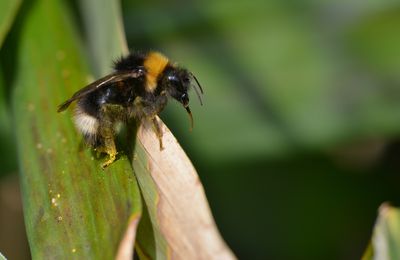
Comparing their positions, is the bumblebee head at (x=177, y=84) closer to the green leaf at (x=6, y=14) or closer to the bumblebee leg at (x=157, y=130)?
the bumblebee leg at (x=157, y=130)

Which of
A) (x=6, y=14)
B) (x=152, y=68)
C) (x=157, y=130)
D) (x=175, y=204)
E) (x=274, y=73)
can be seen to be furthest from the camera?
(x=274, y=73)

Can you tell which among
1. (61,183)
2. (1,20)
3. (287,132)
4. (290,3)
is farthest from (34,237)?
(290,3)

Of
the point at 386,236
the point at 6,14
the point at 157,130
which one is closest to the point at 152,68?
the point at 157,130

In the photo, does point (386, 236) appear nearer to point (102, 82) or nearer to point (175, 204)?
point (175, 204)

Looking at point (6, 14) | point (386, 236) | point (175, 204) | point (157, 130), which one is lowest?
point (386, 236)

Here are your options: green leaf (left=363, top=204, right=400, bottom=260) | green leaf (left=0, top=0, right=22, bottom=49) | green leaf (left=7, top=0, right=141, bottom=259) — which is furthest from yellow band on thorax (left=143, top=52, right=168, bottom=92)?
green leaf (left=363, top=204, right=400, bottom=260)

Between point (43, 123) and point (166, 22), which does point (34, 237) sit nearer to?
point (43, 123)

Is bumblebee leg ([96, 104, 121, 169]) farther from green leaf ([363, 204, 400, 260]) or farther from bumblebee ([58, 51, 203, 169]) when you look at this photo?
green leaf ([363, 204, 400, 260])

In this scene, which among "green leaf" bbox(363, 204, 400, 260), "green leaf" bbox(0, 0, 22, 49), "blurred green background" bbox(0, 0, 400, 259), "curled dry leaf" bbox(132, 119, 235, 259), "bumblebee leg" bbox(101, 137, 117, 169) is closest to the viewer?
"curled dry leaf" bbox(132, 119, 235, 259)
